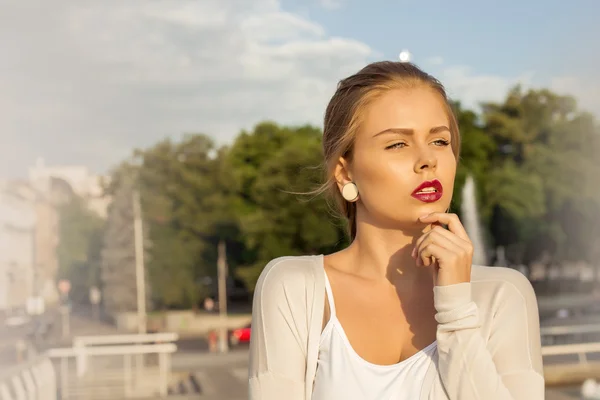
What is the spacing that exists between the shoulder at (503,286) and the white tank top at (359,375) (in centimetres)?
17

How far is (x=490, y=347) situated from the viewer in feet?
A: 7.18

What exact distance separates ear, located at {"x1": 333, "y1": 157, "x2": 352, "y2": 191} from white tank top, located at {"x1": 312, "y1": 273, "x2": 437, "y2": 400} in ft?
1.31

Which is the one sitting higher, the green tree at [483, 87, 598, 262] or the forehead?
the green tree at [483, 87, 598, 262]

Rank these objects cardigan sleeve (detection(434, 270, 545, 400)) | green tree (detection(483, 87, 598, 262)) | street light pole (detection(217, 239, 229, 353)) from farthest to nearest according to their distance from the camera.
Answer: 1. street light pole (detection(217, 239, 229, 353))
2. green tree (detection(483, 87, 598, 262))
3. cardigan sleeve (detection(434, 270, 545, 400))

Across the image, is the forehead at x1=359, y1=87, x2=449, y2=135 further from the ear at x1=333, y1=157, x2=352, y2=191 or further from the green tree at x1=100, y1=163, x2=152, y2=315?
the green tree at x1=100, y1=163, x2=152, y2=315

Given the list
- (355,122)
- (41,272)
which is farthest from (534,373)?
(41,272)

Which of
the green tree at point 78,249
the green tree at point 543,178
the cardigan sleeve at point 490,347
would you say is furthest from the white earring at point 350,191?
the green tree at point 78,249

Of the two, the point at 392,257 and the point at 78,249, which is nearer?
the point at 392,257

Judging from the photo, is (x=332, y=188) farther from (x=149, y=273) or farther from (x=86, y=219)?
(x=86, y=219)

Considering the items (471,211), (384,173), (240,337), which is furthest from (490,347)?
(471,211)

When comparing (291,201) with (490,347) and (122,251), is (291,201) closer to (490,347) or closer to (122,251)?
(122,251)

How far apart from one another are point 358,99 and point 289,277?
45cm

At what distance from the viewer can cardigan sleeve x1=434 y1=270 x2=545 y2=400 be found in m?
2.09

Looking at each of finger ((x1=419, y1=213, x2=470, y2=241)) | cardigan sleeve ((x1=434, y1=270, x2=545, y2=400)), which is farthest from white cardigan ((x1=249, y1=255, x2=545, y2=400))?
finger ((x1=419, y1=213, x2=470, y2=241))
